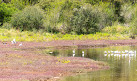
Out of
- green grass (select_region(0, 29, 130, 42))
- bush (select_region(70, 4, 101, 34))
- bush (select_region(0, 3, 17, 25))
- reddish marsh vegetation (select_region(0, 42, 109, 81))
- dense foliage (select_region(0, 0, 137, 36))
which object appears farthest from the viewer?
bush (select_region(0, 3, 17, 25))

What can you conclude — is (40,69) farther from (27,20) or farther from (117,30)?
(117,30)

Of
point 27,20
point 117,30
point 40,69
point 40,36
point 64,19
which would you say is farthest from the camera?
point 64,19

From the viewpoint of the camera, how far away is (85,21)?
187 ft

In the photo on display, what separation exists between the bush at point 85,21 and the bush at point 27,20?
714 cm

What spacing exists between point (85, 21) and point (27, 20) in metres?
11.6

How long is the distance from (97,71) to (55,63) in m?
3.97

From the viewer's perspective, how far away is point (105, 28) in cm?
6075

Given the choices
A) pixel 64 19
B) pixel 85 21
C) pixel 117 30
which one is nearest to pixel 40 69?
pixel 85 21

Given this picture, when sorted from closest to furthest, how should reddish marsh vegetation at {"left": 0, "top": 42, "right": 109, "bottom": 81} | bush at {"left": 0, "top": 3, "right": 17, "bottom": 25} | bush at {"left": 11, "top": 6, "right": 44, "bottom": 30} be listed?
reddish marsh vegetation at {"left": 0, "top": 42, "right": 109, "bottom": 81} → bush at {"left": 11, "top": 6, "right": 44, "bottom": 30} → bush at {"left": 0, "top": 3, "right": 17, "bottom": 25}

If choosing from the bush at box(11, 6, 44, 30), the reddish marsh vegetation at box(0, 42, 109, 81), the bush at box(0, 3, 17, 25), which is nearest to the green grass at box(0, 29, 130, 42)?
the bush at box(11, 6, 44, 30)

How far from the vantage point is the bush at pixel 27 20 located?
5641 centimetres

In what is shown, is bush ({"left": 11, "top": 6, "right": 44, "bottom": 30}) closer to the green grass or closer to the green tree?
A: the green grass

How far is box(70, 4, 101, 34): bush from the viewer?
57438 millimetres

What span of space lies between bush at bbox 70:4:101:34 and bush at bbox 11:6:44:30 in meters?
7.14
